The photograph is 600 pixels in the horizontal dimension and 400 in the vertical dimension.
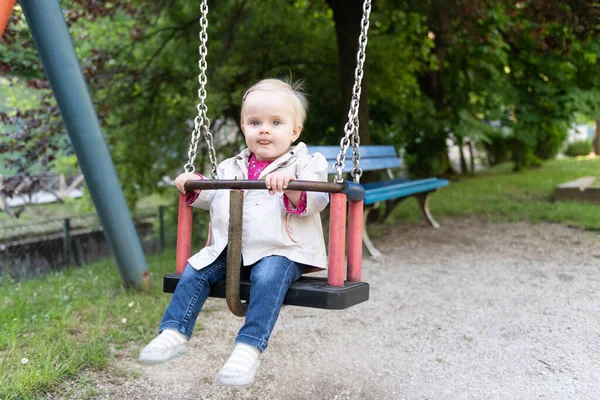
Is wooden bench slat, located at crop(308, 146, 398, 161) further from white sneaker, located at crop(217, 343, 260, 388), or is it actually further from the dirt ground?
white sneaker, located at crop(217, 343, 260, 388)

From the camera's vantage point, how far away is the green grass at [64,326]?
10.2ft

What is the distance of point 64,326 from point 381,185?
12.4 feet

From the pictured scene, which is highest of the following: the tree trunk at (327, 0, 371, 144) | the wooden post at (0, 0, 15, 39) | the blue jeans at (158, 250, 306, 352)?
the tree trunk at (327, 0, 371, 144)

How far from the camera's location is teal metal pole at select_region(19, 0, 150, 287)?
420cm

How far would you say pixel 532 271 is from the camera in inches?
209

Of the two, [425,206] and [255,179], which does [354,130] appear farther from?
[425,206]

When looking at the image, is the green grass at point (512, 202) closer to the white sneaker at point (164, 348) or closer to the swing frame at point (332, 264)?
the swing frame at point (332, 264)

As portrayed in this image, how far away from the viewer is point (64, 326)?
3828mm

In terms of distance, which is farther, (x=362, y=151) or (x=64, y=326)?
(x=362, y=151)

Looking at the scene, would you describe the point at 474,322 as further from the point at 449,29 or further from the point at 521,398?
the point at 449,29

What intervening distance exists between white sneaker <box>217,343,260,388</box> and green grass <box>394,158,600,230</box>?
571 centimetres

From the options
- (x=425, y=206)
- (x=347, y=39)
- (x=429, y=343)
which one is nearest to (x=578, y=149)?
(x=425, y=206)

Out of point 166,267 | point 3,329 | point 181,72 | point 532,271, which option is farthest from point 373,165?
point 3,329

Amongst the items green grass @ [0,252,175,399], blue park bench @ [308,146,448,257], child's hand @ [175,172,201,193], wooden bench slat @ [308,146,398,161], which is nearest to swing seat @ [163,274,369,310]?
child's hand @ [175,172,201,193]
